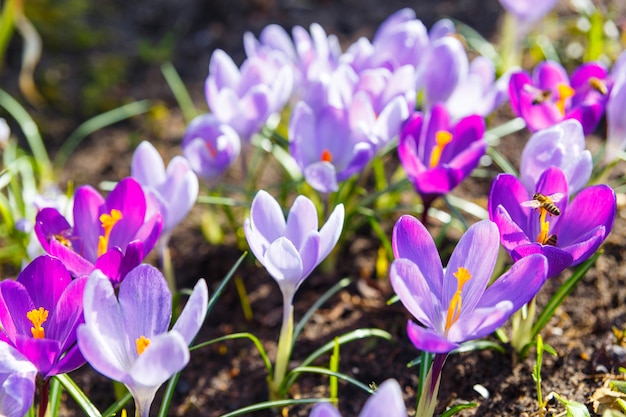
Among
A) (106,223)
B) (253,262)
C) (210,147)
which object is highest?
(106,223)

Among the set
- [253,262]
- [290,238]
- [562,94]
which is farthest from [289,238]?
[562,94]

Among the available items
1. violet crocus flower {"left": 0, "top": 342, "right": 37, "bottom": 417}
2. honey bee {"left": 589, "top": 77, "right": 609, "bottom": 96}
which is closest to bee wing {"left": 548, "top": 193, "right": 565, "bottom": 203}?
honey bee {"left": 589, "top": 77, "right": 609, "bottom": 96}

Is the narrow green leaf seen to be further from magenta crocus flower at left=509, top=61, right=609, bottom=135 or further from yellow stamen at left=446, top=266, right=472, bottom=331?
magenta crocus flower at left=509, top=61, right=609, bottom=135

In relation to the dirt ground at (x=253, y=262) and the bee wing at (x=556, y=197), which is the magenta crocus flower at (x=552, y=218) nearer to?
the bee wing at (x=556, y=197)

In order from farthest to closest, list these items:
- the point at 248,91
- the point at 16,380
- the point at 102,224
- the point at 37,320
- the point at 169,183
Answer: the point at 248,91 → the point at 169,183 → the point at 102,224 → the point at 37,320 → the point at 16,380

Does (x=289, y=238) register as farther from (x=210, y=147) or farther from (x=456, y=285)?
(x=210, y=147)

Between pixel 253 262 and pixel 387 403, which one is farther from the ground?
pixel 387 403

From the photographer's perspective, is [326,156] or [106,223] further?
[326,156]
